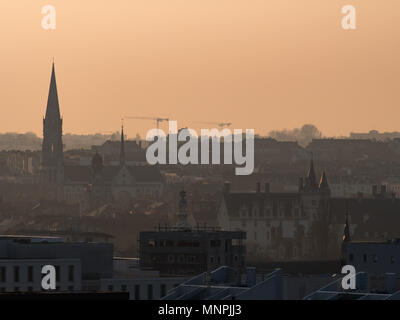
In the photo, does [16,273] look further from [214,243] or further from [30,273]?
[214,243]

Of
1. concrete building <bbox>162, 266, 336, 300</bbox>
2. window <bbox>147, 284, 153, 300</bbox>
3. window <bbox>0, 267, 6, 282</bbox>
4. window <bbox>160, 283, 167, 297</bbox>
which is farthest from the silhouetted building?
concrete building <bbox>162, 266, 336, 300</bbox>

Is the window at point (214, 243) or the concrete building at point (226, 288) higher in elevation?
the concrete building at point (226, 288)

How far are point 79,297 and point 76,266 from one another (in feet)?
142

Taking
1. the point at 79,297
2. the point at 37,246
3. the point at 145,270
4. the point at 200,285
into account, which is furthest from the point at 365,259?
the point at 79,297

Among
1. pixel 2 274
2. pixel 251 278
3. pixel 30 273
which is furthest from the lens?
pixel 30 273

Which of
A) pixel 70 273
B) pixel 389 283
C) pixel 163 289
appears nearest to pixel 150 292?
pixel 163 289

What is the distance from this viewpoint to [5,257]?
10562cm

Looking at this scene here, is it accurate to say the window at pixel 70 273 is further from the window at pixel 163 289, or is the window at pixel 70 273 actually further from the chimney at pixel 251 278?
the chimney at pixel 251 278

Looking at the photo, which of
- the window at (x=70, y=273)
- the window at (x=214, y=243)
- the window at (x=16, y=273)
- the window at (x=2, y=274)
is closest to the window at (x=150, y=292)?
the window at (x=70, y=273)

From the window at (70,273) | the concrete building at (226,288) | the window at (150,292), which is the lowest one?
the window at (150,292)

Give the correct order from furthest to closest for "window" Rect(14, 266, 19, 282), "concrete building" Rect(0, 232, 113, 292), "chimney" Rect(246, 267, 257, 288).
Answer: "window" Rect(14, 266, 19, 282), "concrete building" Rect(0, 232, 113, 292), "chimney" Rect(246, 267, 257, 288)

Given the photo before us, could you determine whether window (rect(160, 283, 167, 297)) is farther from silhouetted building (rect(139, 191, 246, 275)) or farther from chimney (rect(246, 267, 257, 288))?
chimney (rect(246, 267, 257, 288))
